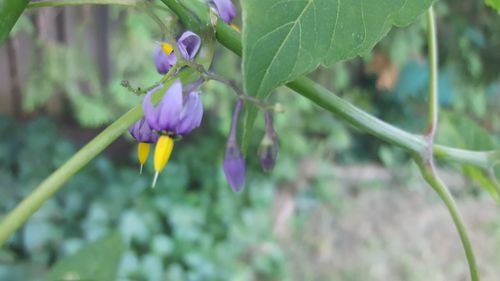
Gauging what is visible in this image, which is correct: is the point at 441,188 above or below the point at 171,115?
below

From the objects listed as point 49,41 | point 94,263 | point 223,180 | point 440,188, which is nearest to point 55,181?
point 440,188

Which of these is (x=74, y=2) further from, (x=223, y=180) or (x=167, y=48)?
(x=223, y=180)

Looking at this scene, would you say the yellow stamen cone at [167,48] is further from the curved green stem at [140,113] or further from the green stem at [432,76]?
the green stem at [432,76]

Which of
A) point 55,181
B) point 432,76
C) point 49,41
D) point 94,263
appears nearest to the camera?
point 55,181

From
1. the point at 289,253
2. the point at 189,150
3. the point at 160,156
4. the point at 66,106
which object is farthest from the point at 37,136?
the point at 160,156

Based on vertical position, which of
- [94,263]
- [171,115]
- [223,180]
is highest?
[171,115]

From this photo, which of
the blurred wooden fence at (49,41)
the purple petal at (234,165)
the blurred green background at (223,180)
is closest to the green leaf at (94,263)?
the purple petal at (234,165)

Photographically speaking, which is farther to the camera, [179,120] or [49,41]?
[49,41]
